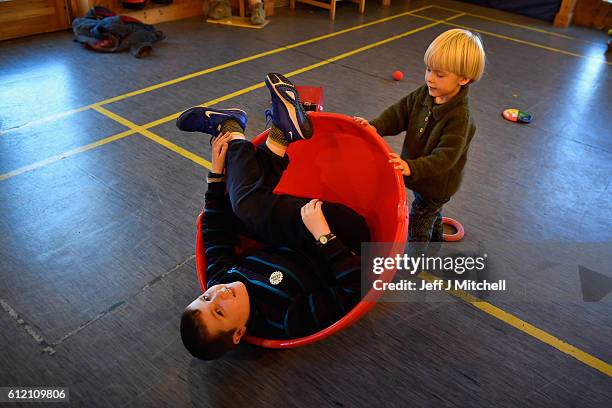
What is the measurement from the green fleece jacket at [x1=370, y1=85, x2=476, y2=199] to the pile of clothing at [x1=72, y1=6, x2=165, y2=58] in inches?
123

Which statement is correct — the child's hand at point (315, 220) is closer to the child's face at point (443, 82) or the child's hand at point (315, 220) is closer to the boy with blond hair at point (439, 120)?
the boy with blond hair at point (439, 120)

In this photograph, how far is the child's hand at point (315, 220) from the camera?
1.84m

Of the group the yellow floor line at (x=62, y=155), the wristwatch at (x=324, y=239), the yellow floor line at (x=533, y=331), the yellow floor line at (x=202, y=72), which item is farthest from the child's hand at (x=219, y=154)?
the yellow floor line at (x=202, y=72)

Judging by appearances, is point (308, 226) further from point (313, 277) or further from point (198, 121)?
point (198, 121)

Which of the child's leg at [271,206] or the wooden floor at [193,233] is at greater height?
the child's leg at [271,206]

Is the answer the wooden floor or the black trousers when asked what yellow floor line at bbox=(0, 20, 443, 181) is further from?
the black trousers

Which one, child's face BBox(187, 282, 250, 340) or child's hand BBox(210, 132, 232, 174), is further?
child's hand BBox(210, 132, 232, 174)

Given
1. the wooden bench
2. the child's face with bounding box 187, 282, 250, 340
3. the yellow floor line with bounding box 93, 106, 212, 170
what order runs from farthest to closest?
the wooden bench → the yellow floor line with bounding box 93, 106, 212, 170 → the child's face with bounding box 187, 282, 250, 340

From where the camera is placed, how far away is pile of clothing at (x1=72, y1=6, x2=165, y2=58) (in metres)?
4.43

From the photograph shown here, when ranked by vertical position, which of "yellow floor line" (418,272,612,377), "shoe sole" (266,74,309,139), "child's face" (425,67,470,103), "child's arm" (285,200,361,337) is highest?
"child's face" (425,67,470,103)

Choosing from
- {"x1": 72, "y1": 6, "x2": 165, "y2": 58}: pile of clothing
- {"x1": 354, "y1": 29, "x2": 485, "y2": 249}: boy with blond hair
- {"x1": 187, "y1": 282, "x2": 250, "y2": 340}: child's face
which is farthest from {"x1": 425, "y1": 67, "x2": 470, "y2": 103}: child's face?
{"x1": 72, "y1": 6, "x2": 165, "y2": 58}: pile of clothing

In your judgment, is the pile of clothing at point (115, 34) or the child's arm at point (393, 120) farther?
the pile of clothing at point (115, 34)

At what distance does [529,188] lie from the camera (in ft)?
9.49

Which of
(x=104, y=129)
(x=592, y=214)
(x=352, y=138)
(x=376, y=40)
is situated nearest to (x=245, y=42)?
(x=376, y=40)
